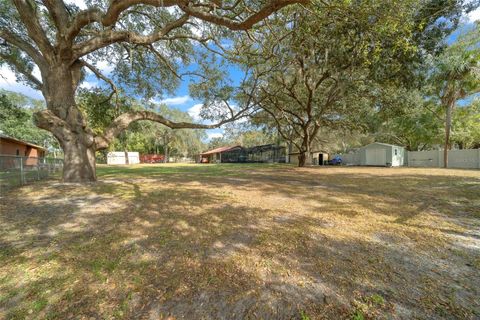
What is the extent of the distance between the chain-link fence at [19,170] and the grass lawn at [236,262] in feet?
8.59

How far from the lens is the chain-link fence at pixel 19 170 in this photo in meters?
6.46

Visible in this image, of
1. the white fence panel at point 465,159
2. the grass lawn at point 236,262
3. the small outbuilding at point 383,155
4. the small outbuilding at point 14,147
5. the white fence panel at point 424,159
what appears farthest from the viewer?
the small outbuilding at point 383,155

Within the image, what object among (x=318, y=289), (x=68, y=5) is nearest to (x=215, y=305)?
(x=318, y=289)

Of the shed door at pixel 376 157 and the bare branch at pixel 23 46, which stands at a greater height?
the bare branch at pixel 23 46

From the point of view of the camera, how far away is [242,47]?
26.7 ft

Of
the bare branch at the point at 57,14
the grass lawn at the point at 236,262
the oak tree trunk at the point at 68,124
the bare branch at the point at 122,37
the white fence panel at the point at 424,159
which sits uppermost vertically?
A: the bare branch at the point at 57,14

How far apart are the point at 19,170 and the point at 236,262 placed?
8.85 meters

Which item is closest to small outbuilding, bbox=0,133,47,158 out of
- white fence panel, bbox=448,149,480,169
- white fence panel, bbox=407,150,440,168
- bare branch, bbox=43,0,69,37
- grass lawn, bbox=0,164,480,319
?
bare branch, bbox=43,0,69,37

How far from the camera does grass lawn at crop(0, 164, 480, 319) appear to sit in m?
1.88

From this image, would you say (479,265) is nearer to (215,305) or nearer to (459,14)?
(215,305)

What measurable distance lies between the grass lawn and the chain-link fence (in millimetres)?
2617

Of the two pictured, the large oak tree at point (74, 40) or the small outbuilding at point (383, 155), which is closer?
the large oak tree at point (74, 40)

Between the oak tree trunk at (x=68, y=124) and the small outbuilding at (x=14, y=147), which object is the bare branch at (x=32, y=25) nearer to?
the oak tree trunk at (x=68, y=124)

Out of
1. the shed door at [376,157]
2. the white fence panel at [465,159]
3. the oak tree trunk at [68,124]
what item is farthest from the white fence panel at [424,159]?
the oak tree trunk at [68,124]
